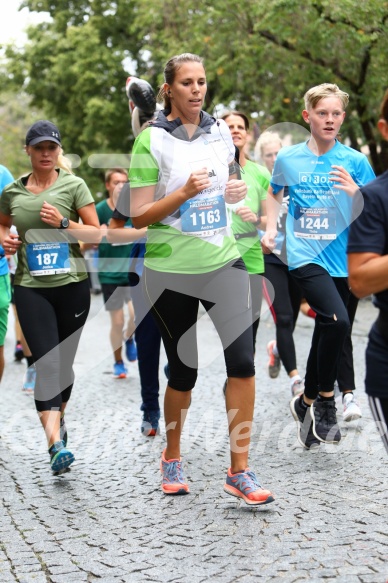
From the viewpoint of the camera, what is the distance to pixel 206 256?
4.95 metres

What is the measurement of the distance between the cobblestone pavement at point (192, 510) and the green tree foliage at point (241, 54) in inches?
90.5

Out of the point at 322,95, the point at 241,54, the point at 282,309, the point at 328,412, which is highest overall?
the point at 241,54

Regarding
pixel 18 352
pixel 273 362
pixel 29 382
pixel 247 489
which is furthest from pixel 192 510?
pixel 18 352

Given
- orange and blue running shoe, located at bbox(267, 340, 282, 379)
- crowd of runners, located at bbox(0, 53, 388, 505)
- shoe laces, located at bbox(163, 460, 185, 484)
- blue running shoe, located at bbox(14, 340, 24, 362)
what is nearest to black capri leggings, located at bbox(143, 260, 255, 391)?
crowd of runners, located at bbox(0, 53, 388, 505)

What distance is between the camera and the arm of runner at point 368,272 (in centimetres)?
319

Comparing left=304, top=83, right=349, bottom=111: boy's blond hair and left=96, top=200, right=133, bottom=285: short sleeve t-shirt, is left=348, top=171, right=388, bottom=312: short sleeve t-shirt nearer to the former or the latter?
left=304, top=83, right=349, bottom=111: boy's blond hair

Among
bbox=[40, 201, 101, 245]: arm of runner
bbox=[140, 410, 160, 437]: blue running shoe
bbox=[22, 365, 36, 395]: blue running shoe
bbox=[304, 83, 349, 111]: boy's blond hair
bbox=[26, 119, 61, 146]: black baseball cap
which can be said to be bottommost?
bbox=[22, 365, 36, 395]: blue running shoe

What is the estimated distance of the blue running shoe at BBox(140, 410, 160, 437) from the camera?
6.79 metres

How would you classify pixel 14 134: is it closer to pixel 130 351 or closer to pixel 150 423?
pixel 130 351

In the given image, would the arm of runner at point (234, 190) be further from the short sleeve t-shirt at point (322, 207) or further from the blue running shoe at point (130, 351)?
the blue running shoe at point (130, 351)

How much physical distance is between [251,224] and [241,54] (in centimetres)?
1123

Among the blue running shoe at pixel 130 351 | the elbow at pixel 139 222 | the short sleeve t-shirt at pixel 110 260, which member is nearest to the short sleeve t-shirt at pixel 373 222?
the elbow at pixel 139 222

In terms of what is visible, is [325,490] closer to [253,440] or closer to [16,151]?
[253,440]

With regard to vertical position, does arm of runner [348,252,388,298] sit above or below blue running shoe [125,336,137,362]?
above
